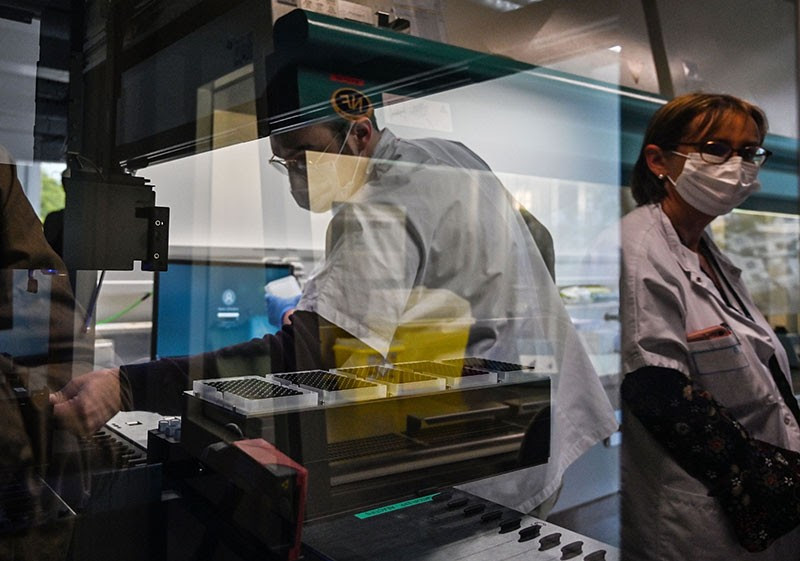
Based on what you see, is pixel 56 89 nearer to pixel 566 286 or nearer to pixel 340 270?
pixel 340 270

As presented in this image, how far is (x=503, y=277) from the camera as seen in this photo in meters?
1.46

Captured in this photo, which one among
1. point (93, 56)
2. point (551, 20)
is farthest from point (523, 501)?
point (551, 20)

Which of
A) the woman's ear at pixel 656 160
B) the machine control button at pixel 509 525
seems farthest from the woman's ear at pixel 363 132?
the machine control button at pixel 509 525

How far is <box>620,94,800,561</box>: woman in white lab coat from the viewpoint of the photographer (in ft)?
4.23

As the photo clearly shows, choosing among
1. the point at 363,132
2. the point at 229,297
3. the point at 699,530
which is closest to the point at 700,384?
the point at 699,530

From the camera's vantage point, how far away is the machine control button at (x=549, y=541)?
2.54ft

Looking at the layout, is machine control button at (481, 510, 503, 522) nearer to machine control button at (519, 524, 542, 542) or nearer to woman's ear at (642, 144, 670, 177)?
machine control button at (519, 524, 542, 542)

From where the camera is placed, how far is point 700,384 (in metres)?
1.34

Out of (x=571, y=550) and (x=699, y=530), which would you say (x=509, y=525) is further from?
(x=699, y=530)

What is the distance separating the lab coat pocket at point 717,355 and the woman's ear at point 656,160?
18.4 inches

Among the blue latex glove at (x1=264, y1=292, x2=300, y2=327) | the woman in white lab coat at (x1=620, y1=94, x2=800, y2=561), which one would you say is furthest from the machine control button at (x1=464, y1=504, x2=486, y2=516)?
the blue latex glove at (x1=264, y1=292, x2=300, y2=327)

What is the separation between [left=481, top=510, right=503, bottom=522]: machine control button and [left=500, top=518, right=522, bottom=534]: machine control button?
0.8 inches

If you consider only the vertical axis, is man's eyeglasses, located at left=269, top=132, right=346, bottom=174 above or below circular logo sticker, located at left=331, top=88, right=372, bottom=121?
below

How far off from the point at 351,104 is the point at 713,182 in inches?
35.9
